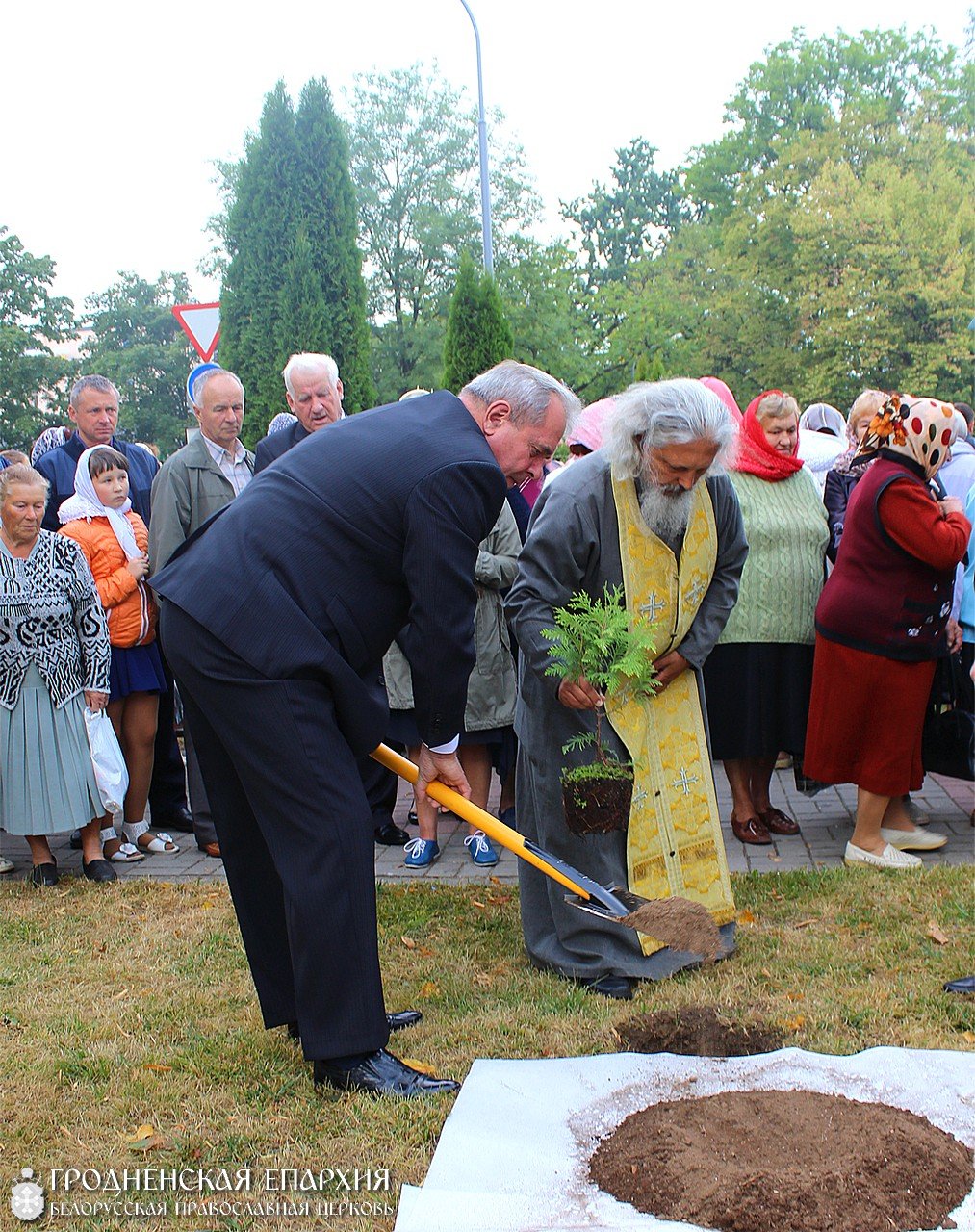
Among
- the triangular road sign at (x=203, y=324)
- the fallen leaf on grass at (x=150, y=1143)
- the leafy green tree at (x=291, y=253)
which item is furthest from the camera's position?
the leafy green tree at (x=291, y=253)

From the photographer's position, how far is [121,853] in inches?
250

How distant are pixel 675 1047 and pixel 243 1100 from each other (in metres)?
1.28

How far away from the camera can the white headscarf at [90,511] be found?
255 inches

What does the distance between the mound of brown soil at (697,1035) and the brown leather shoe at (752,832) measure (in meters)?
2.26

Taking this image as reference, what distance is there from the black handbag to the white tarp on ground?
2.58 m

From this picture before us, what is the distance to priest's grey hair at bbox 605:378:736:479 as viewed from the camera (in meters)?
4.05

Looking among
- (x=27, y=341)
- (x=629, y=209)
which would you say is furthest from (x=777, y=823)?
(x=629, y=209)

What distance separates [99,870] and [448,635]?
3.32 m

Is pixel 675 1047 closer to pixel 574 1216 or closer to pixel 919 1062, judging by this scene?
pixel 919 1062

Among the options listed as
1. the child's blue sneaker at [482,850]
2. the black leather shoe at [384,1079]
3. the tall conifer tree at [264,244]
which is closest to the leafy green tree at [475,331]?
the child's blue sneaker at [482,850]

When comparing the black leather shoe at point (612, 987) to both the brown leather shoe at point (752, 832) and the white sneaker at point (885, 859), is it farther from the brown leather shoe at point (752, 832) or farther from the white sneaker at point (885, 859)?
the brown leather shoe at point (752, 832)

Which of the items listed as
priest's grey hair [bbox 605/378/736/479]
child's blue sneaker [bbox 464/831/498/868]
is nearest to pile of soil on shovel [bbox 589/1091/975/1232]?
priest's grey hair [bbox 605/378/736/479]

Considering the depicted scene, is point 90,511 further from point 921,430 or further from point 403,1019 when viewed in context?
point 921,430

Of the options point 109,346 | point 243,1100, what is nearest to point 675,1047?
point 243,1100
